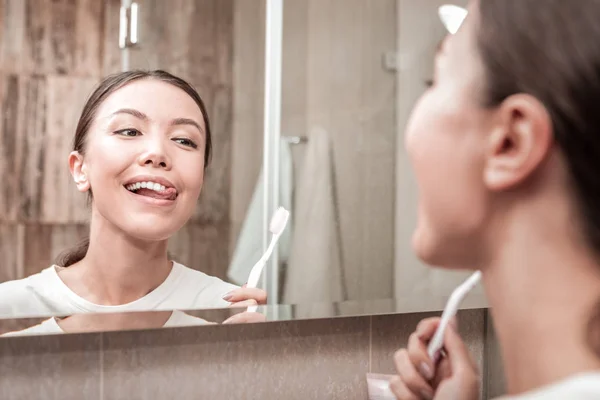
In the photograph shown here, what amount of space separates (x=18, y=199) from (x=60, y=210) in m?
0.04

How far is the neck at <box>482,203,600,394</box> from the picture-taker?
446 millimetres

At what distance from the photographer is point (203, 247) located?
2.50ft

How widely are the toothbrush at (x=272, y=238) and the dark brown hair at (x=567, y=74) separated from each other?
1.36 feet

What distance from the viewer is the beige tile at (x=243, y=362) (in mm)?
769

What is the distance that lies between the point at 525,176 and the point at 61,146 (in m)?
0.44

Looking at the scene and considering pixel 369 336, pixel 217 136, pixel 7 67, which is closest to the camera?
pixel 7 67

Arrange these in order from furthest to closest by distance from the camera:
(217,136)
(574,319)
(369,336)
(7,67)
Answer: (369,336) < (217,136) < (7,67) < (574,319)

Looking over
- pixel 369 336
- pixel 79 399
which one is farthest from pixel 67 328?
pixel 369 336

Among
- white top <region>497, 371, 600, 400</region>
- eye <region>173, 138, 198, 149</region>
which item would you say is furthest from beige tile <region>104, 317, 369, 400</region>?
white top <region>497, 371, 600, 400</region>

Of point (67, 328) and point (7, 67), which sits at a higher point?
point (7, 67)

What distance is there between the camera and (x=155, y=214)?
0.73 meters

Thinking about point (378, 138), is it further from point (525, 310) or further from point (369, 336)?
point (525, 310)

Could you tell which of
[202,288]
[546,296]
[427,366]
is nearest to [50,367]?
[202,288]

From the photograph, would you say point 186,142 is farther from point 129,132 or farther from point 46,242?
point 46,242
